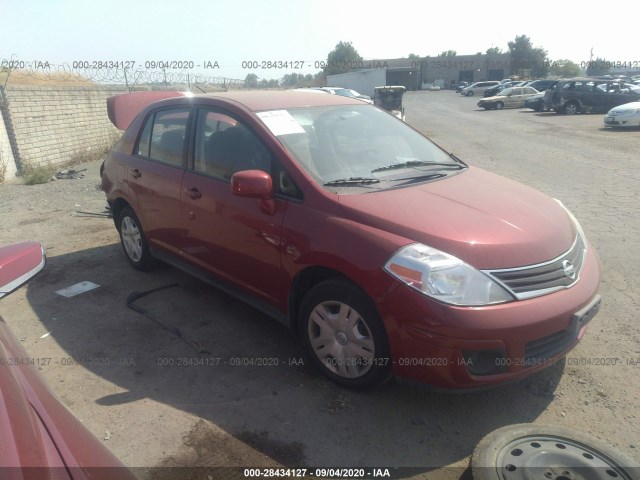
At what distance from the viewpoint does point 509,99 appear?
31.5 m

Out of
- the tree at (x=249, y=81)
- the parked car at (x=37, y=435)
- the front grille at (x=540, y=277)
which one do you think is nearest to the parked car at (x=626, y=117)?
the front grille at (x=540, y=277)

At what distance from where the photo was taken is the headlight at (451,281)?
2568 millimetres

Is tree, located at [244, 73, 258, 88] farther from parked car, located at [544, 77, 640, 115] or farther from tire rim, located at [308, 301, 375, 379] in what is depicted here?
tire rim, located at [308, 301, 375, 379]

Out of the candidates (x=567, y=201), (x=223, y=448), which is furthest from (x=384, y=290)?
(x=567, y=201)

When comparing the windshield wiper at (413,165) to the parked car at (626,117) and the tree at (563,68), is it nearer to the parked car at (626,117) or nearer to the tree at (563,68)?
the parked car at (626,117)

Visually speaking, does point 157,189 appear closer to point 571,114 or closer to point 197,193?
point 197,193

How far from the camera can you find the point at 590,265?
124 inches

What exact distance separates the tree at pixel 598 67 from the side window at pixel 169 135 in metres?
58.4

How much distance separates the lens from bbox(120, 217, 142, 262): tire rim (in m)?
5.02

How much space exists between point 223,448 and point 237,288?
1347 millimetres

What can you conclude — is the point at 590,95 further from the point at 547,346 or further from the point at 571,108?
the point at 547,346

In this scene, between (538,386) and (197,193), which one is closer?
(538,386)

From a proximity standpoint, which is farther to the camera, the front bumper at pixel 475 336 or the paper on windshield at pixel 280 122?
the paper on windshield at pixel 280 122

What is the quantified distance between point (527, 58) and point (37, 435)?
79.3 meters
